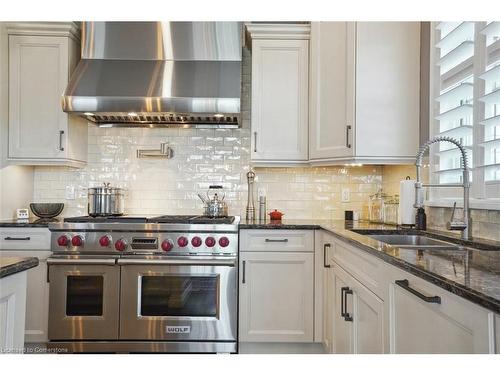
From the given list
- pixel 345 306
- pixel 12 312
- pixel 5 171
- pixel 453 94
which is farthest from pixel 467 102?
pixel 5 171

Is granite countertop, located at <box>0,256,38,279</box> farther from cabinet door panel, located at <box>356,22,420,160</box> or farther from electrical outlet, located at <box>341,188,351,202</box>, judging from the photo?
electrical outlet, located at <box>341,188,351,202</box>

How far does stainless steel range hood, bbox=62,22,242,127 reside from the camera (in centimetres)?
267

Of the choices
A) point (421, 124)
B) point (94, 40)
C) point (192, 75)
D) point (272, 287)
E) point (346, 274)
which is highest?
point (94, 40)

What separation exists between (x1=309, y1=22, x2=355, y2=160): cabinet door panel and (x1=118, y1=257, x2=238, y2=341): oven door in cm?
108

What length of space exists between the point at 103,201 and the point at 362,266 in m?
2.05

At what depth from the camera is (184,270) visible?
250cm

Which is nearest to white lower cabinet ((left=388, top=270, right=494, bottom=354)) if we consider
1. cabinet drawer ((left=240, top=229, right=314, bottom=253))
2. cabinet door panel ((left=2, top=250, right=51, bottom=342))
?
cabinet drawer ((left=240, top=229, right=314, bottom=253))

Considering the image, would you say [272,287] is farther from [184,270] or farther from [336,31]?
[336,31]

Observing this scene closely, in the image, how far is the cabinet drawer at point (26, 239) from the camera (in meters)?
2.57

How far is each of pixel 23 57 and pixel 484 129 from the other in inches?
122

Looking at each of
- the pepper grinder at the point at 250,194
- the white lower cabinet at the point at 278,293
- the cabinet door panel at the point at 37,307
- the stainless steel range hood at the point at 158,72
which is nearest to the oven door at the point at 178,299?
the white lower cabinet at the point at 278,293

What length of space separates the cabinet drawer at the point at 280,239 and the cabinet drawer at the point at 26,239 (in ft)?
4.37
